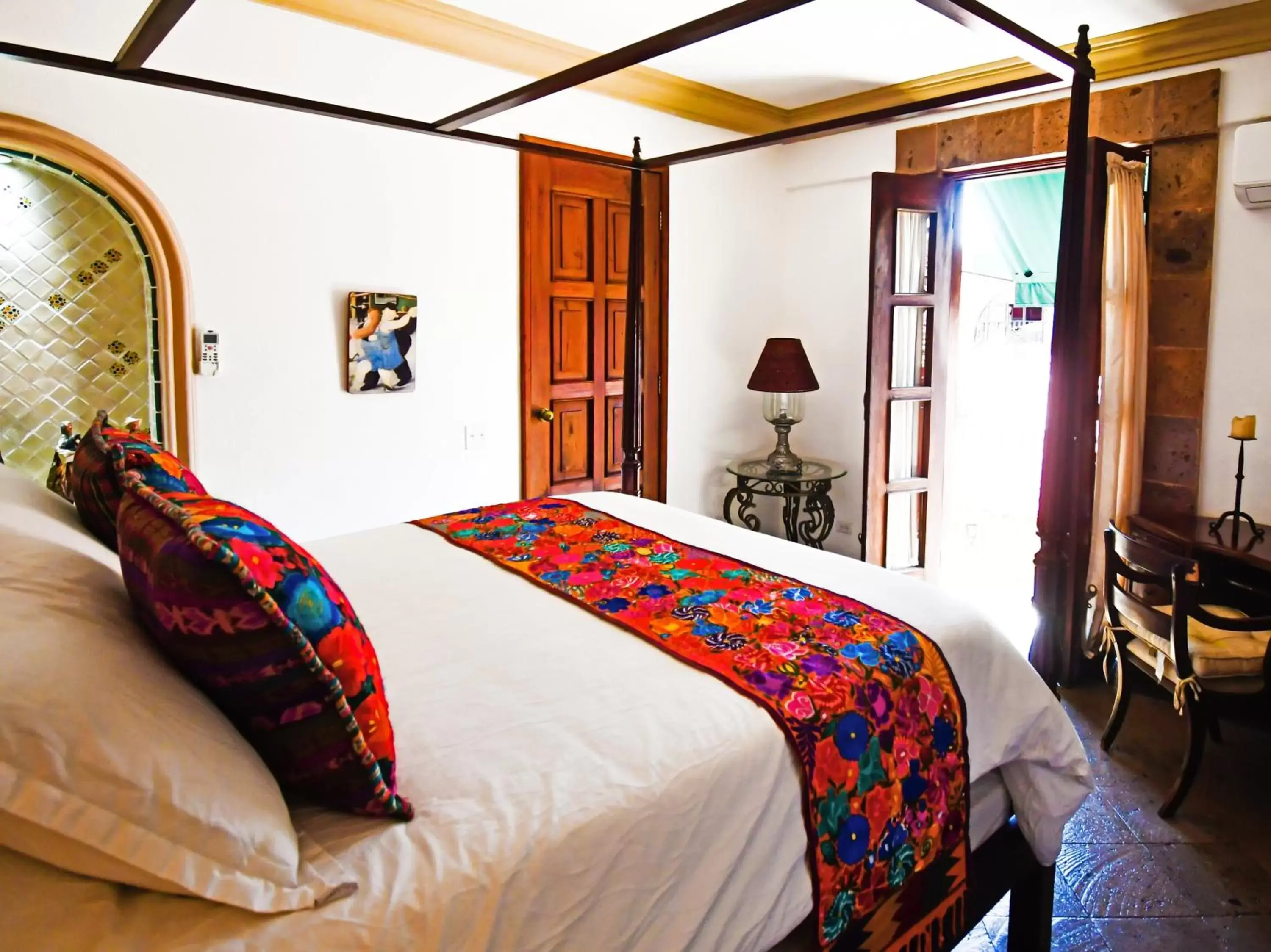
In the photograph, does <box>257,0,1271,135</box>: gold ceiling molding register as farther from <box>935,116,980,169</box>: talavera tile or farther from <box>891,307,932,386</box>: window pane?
<box>891,307,932,386</box>: window pane

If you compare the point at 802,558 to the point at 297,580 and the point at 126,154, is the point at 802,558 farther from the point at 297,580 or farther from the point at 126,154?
the point at 126,154

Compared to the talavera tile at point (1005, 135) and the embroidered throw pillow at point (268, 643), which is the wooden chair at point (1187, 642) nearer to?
the talavera tile at point (1005, 135)

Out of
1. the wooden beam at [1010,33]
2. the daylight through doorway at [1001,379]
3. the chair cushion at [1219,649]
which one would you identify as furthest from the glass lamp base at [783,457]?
the wooden beam at [1010,33]

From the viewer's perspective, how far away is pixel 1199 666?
8.34 feet

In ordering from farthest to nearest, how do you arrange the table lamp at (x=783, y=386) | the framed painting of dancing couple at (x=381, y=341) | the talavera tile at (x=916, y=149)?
the table lamp at (x=783, y=386), the talavera tile at (x=916, y=149), the framed painting of dancing couple at (x=381, y=341)

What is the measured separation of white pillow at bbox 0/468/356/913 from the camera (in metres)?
0.81

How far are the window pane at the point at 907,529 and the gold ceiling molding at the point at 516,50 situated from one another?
2.17m

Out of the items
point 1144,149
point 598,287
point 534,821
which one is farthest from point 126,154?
point 1144,149

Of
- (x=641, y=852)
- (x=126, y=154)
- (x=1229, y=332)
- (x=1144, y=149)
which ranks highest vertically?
(x=1144, y=149)

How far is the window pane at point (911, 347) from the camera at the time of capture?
4.23 meters

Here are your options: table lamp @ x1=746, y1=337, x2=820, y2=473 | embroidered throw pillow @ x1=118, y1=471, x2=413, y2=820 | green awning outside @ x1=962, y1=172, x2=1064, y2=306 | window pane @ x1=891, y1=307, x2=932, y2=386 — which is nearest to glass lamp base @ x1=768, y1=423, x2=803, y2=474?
table lamp @ x1=746, y1=337, x2=820, y2=473

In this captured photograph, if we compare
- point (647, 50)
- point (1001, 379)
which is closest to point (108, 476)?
point (647, 50)

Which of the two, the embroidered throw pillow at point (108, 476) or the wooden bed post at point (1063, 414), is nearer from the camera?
the embroidered throw pillow at point (108, 476)

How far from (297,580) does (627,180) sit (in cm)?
350
